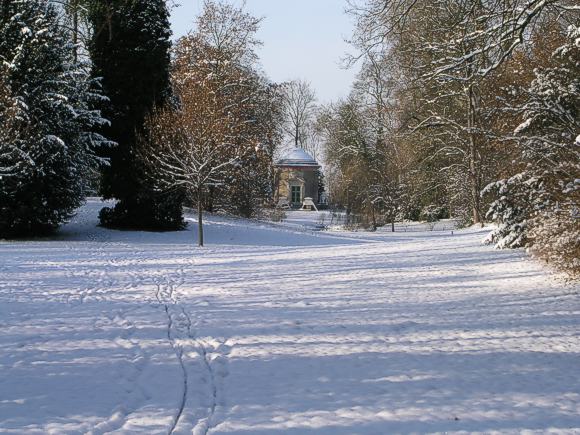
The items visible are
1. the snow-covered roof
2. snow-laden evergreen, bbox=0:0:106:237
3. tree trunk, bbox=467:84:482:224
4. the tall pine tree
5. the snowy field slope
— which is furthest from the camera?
the snow-covered roof

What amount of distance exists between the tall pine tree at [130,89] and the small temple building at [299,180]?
107ft

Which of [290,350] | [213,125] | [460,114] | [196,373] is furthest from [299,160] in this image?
[196,373]

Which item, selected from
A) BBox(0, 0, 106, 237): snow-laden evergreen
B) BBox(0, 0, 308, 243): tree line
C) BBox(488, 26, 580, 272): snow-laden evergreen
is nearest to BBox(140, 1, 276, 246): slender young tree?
BBox(0, 0, 308, 243): tree line

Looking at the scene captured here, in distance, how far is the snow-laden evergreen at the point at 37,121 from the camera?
17.5m

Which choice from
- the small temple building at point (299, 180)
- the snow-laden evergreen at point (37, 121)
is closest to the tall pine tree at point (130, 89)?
the snow-laden evergreen at point (37, 121)

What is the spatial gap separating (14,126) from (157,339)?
1350 centimetres

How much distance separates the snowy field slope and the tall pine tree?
9.51 m

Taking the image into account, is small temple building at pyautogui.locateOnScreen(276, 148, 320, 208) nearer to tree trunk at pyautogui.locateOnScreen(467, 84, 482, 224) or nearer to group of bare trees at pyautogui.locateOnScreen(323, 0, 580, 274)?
group of bare trees at pyautogui.locateOnScreen(323, 0, 580, 274)

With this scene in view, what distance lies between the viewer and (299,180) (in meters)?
58.0

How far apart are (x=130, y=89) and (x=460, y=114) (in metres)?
15.2

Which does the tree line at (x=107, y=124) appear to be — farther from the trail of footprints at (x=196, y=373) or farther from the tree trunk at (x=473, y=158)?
the trail of footprints at (x=196, y=373)

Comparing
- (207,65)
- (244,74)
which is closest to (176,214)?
(207,65)

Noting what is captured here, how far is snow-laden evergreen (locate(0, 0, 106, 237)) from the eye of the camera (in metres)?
17.5

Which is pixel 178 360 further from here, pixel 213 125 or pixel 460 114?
pixel 460 114
